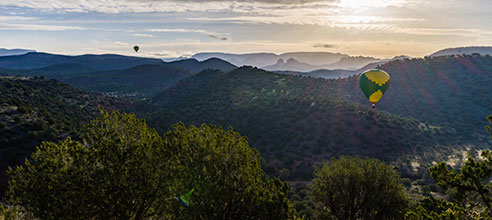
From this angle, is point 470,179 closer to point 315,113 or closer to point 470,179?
point 470,179

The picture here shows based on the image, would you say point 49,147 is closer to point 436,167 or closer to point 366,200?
point 436,167

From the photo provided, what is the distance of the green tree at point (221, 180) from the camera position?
45.2 feet

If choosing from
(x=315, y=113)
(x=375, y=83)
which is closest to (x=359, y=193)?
(x=375, y=83)

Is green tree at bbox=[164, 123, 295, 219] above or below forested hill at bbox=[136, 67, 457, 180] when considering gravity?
above

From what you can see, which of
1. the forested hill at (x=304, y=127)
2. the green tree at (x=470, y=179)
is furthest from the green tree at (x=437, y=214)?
the forested hill at (x=304, y=127)

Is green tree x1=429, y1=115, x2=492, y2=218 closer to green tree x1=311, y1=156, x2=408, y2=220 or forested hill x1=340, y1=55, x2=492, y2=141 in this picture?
green tree x1=311, y1=156, x2=408, y2=220

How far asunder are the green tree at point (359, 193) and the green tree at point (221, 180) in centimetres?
1148

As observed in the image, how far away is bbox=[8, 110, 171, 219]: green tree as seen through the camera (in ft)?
43.6

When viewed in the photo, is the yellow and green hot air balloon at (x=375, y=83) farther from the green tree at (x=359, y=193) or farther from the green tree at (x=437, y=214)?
the green tree at (x=437, y=214)

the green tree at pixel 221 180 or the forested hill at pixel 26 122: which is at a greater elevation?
the green tree at pixel 221 180

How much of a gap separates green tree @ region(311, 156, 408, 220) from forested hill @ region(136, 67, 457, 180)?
22174 mm

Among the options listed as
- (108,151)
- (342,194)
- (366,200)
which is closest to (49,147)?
(108,151)

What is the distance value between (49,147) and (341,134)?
173 feet

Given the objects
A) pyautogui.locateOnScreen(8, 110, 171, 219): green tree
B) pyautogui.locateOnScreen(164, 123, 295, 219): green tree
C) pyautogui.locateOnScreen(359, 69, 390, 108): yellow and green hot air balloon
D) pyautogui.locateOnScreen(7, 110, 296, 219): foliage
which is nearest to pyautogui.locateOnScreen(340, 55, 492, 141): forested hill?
pyautogui.locateOnScreen(359, 69, 390, 108): yellow and green hot air balloon
